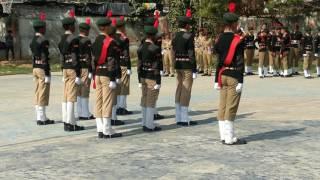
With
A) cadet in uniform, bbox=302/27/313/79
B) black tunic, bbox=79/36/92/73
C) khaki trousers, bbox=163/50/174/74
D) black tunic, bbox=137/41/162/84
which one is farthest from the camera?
khaki trousers, bbox=163/50/174/74

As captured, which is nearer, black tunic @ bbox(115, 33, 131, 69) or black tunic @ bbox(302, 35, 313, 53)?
black tunic @ bbox(115, 33, 131, 69)

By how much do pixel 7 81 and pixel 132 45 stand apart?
14.2m

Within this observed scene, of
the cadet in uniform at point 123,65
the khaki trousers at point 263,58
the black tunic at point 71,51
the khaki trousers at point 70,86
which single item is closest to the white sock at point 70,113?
the khaki trousers at point 70,86

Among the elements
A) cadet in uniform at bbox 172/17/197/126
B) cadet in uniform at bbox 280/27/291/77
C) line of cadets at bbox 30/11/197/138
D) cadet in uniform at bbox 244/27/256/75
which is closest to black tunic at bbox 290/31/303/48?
cadet in uniform at bbox 280/27/291/77

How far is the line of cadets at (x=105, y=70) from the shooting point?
976cm

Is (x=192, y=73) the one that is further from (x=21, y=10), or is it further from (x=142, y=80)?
(x=21, y=10)

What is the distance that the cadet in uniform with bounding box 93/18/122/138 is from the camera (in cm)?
967

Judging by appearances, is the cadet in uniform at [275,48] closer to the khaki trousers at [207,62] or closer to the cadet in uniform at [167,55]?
the khaki trousers at [207,62]

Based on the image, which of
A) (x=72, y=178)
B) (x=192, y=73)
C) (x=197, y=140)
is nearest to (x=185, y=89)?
(x=192, y=73)

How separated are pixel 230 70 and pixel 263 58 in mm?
12863

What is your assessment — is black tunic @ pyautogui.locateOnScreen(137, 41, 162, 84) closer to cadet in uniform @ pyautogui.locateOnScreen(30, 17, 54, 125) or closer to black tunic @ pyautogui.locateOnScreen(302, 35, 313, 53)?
cadet in uniform @ pyautogui.locateOnScreen(30, 17, 54, 125)

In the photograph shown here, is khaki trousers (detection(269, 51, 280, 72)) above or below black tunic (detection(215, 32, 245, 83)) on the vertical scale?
below

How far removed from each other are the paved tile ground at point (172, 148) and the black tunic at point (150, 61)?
3.50 ft

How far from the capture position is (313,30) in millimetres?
29172
